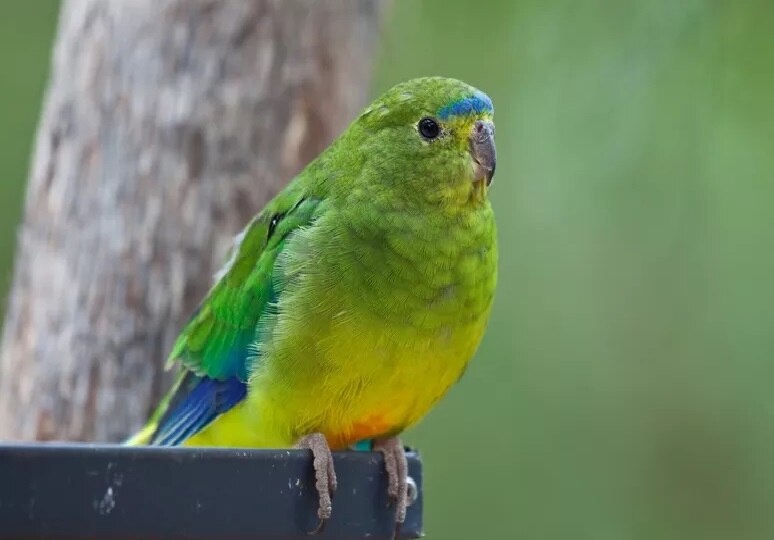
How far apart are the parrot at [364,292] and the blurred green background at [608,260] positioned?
4.33 ft

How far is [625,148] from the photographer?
13.7 feet

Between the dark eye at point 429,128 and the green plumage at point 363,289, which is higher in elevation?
the dark eye at point 429,128

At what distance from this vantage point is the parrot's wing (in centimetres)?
282

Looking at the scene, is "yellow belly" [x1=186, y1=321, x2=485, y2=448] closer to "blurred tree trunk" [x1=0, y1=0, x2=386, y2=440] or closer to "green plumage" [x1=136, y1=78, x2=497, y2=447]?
"green plumage" [x1=136, y1=78, x2=497, y2=447]

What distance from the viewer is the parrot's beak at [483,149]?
2.77 meters

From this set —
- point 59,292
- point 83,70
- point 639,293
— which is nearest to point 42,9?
point 83,70

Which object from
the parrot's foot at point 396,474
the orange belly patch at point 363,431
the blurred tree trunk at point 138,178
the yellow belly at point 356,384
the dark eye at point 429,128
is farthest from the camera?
the blurred tree trunk at point 138,178

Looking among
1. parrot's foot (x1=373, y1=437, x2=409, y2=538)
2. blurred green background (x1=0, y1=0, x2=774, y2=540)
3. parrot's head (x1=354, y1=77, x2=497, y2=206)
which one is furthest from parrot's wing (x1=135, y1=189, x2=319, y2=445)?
blurred green background (x1=0, y1=0, x2=774, y2=540)

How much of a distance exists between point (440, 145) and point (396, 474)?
88 centimetres

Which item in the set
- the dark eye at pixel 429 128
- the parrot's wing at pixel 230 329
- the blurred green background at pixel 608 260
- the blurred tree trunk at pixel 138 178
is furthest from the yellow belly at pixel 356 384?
the blurred green background at pixel 608 260

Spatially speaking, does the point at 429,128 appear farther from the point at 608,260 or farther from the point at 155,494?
the point at 608,260

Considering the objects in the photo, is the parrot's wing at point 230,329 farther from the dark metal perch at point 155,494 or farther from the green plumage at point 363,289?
the dark metal perch at point 155,494

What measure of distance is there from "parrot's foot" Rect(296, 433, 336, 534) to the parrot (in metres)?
0.02

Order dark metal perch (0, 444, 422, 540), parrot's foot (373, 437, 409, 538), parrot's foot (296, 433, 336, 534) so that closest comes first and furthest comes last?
dark metal perch (0, 444, 422, 540)
parrot's foot (296, 433, 336, 534)
parrot's foot (373, 437, 409, 538)
